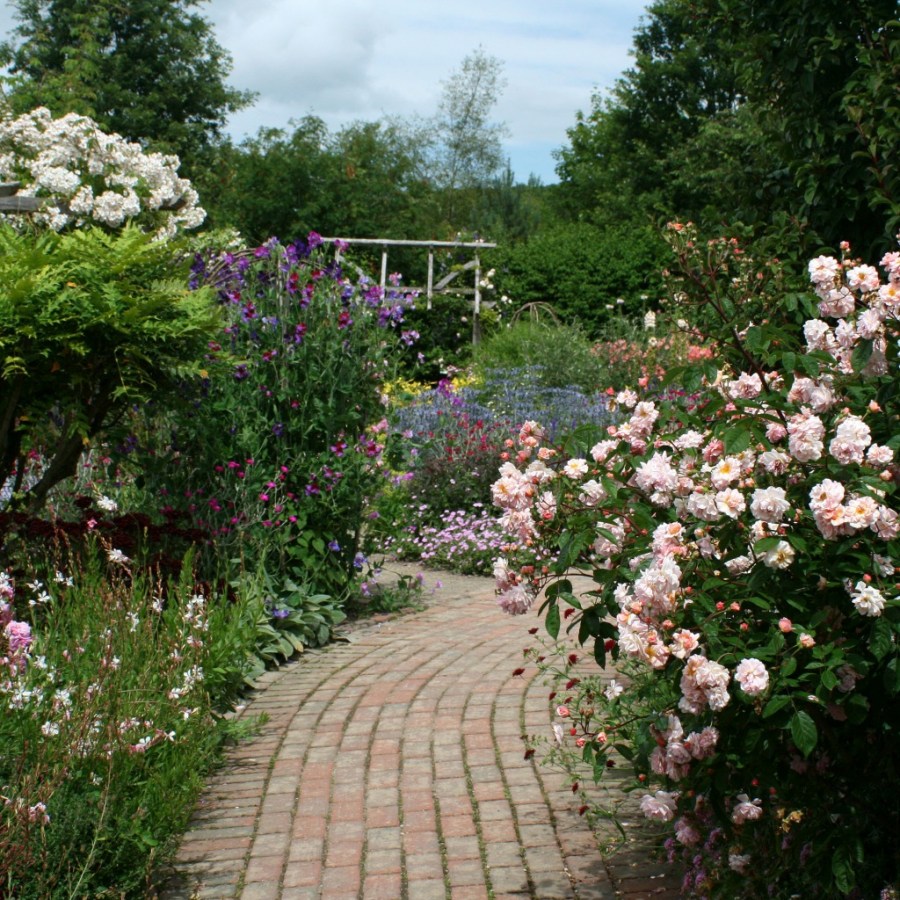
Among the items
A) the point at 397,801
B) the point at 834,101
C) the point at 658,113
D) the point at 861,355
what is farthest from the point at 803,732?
the point at 658,113

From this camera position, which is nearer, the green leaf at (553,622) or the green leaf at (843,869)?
the green leaf at (843,869)

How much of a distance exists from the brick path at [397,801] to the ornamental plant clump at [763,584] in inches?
21.3

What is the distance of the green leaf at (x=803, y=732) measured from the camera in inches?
90.4

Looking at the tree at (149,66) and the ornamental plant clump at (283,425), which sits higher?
the tree at (149,66)

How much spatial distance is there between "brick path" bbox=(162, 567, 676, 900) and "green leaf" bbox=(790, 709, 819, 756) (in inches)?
46.7

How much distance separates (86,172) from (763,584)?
8.62 metres

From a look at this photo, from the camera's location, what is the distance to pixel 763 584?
2529 millimetres

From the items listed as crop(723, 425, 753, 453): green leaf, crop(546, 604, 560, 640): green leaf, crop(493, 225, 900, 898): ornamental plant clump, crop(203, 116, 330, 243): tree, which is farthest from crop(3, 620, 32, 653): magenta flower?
crop(203, 116, 330, 243): tree

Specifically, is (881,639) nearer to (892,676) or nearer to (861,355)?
(892,676)

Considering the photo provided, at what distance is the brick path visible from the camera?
3.41 metres

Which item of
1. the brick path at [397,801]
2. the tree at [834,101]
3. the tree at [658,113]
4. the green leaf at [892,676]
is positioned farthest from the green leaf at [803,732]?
the tree at [658,113]

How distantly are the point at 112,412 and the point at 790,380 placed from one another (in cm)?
420

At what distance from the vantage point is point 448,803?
3965 mm

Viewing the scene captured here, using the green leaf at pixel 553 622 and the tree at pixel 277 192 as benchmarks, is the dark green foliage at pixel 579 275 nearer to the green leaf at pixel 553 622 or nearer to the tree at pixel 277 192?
the tree at pixel 277 192
